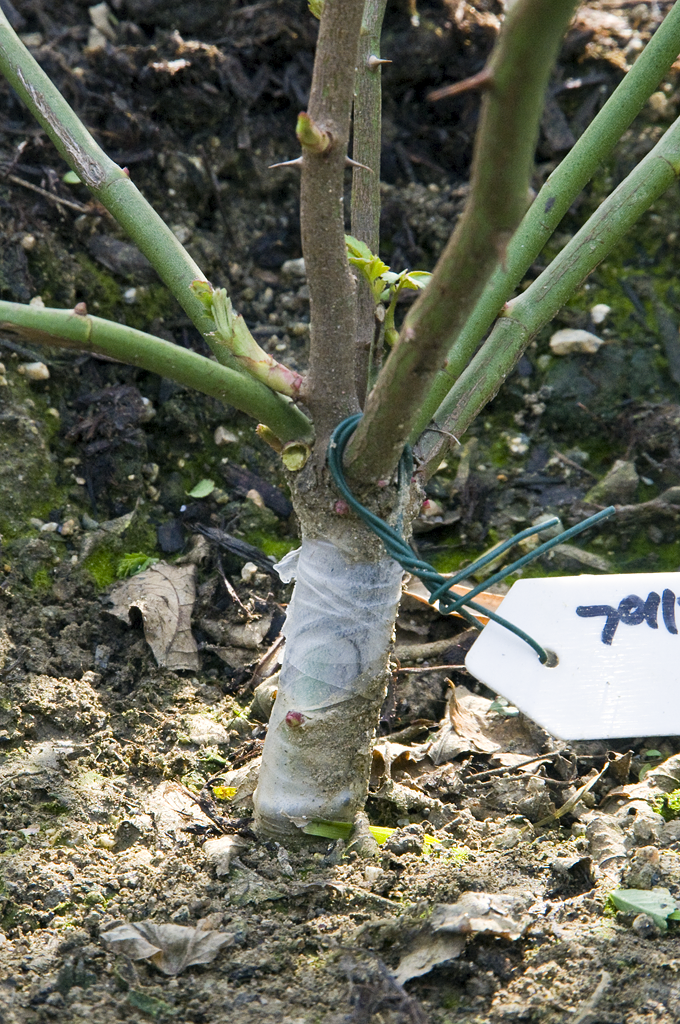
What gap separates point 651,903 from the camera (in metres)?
1.23

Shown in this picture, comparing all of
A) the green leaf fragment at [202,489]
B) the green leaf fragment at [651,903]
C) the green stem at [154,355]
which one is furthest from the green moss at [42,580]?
the green leaf fragment at [651,903]

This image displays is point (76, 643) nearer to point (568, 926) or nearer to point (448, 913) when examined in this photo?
point (448, 913)

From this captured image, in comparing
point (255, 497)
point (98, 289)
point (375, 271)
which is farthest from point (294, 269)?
point (375, 271)

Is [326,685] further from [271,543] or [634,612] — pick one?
[271,543]

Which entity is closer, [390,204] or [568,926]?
[568,926]

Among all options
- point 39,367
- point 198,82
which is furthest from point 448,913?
point 198,82

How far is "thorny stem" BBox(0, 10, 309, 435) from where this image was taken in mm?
1367

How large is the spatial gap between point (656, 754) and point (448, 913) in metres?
0.65

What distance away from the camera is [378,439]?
3.86 feet

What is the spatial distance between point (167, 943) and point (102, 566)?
35.2 inches

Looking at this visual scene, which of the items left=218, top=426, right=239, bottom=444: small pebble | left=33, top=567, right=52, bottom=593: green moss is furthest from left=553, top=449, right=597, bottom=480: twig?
left=33, top=567, right=52, bottom=593: green moss

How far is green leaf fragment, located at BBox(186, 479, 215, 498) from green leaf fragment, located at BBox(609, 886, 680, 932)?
4.12 feet

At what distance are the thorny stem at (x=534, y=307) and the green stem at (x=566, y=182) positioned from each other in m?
0.03

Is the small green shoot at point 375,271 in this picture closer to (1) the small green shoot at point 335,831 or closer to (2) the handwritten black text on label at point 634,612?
Result: (2) the handwritten black text on label at point 634,612
